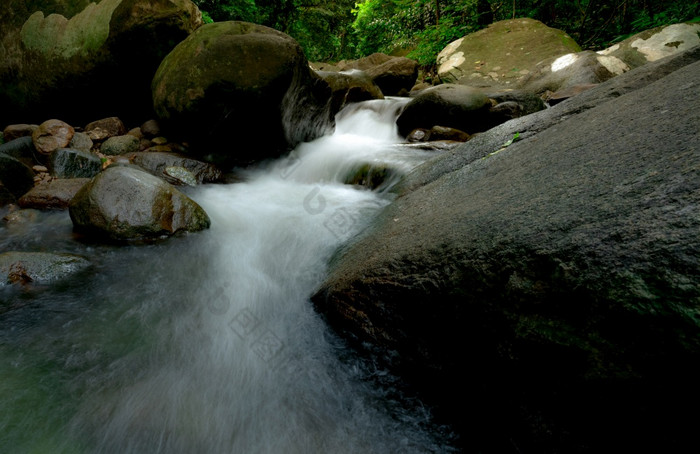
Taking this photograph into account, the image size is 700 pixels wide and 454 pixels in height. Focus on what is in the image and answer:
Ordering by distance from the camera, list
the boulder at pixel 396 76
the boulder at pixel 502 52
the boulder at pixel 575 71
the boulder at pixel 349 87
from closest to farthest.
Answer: the boulder at pixel 575 71 → the boulder at pixel 349 87 → the boulder at pixel 502 52 → the boulder at pixel 396 76

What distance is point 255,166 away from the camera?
5902mm

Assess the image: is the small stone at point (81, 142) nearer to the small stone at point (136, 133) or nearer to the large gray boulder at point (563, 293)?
the small stone at point (136, 133)

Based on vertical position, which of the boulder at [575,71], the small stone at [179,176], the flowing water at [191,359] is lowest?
the flowing water at [191,359]

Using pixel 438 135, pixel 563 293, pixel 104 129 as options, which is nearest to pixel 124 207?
pixel 563 293

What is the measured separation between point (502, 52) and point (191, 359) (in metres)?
12.2

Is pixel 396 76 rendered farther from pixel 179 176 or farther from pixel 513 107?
pixel 179 176

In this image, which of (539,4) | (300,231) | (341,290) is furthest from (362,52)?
(341,290)

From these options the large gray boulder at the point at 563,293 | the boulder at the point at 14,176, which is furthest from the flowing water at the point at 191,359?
the boulder at the point at 14,176

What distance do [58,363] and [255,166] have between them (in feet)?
14.8

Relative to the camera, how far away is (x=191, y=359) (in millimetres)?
2000

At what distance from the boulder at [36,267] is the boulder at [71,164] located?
2.57 meters

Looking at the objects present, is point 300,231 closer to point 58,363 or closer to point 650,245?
point 58,363

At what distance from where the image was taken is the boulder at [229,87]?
4.54 m

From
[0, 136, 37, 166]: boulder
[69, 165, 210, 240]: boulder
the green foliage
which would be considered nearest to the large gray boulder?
[69, 165, 210, 240]: boulder
